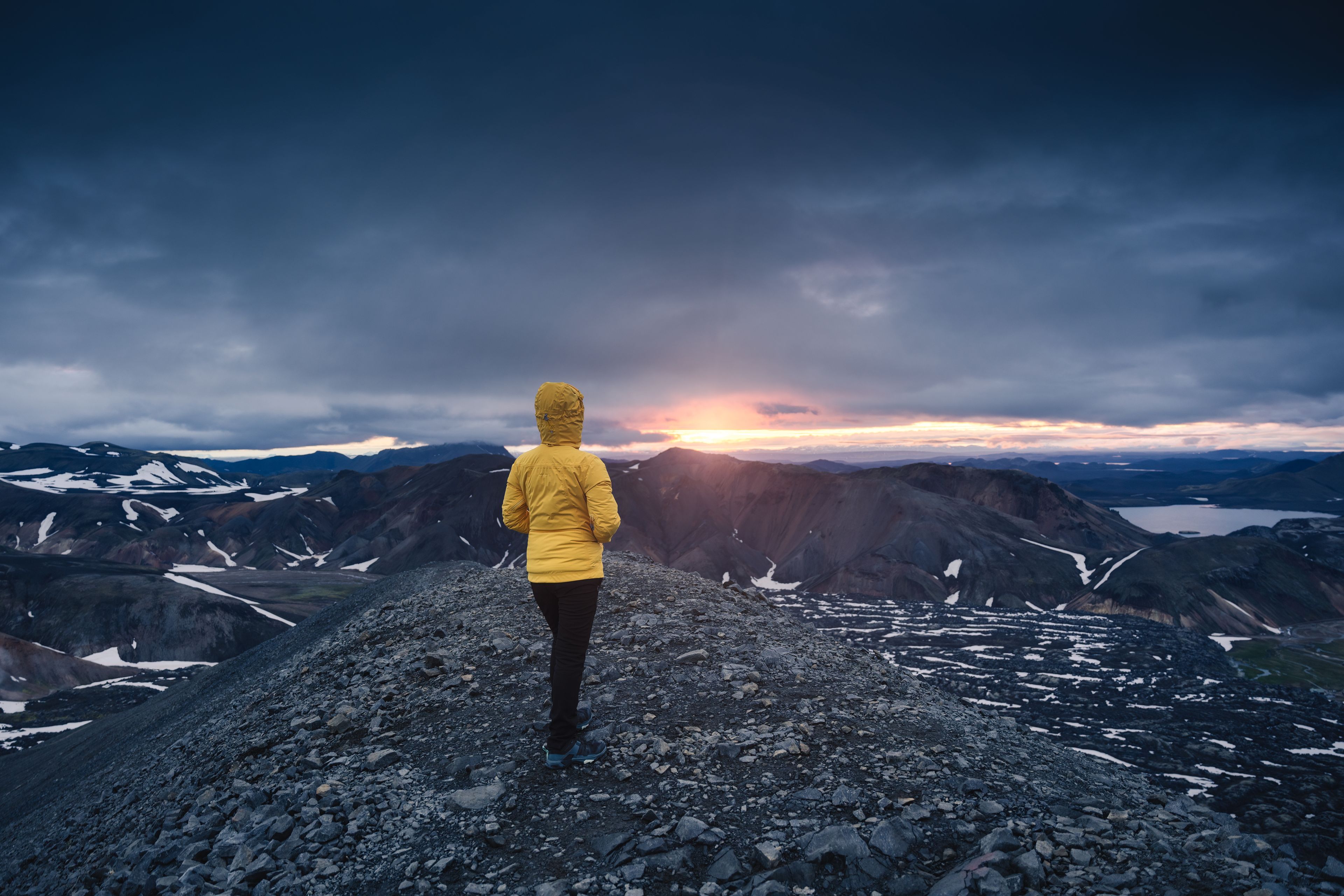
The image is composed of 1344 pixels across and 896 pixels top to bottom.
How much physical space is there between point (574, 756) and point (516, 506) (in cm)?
340

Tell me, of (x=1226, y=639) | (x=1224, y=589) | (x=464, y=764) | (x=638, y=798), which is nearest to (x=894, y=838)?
(x=638, y=798)

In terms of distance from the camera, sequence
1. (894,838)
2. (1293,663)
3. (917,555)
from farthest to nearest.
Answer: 1. (917,555)
2. (1293,663)
3. (894,838)

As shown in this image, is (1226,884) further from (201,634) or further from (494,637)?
(201,634)

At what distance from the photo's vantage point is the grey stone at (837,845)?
595cm

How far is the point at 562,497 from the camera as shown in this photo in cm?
752

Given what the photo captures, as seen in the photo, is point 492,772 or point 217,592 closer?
point 492,772

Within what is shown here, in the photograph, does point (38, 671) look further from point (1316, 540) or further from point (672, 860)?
point (1316, 540)

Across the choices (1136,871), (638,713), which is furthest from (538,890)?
(1136,871)

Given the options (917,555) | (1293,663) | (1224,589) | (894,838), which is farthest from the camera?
(917,555)

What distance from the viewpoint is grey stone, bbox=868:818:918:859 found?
6008mm

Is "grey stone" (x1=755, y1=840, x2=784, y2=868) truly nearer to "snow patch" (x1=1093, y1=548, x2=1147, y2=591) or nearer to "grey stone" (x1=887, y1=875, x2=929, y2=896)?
"grey stone" (x1=887, y1=875, x2=929, y2=896)

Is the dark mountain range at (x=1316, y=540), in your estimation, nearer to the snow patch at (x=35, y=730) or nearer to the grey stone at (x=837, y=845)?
the grey stone at (x=837, y=845)

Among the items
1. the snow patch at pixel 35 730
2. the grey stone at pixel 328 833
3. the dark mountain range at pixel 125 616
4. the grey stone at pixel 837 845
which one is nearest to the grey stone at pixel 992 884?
the grey stone at pixel 837 845

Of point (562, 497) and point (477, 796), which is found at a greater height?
point (562, 497)
